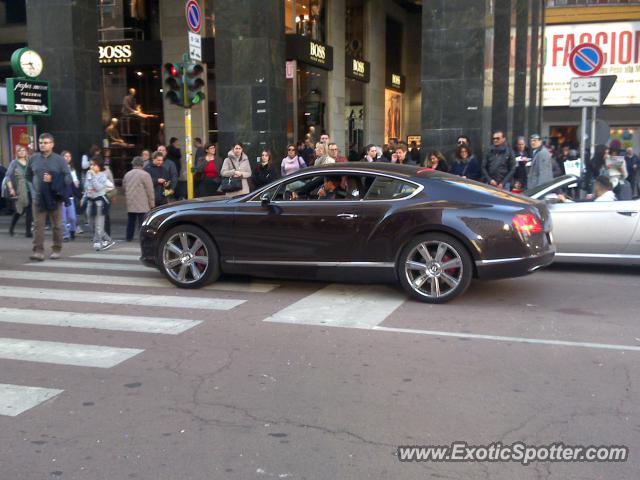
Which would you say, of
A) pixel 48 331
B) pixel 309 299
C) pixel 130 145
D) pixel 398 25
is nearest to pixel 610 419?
pixel 309 299

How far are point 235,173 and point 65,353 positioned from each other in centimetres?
753

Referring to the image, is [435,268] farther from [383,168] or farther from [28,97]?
[28,97]

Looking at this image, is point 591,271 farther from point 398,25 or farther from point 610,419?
point 398,25

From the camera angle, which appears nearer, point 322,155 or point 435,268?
point 435,268

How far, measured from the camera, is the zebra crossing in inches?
219

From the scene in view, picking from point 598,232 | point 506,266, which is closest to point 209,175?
point 598,232

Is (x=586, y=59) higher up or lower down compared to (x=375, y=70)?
lower down

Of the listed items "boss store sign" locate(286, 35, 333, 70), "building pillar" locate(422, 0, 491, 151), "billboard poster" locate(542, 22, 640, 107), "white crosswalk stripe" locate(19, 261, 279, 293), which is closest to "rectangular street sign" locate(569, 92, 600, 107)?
"building pillar" locate(422, 0, 491, 151)

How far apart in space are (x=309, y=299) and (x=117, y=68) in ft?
63.7

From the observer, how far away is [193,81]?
12.5 metres

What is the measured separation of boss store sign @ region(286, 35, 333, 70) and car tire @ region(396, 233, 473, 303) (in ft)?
54.5

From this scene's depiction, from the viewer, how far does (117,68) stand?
24359 mm

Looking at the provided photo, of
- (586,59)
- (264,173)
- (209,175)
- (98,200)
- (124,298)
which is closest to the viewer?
(124,298)

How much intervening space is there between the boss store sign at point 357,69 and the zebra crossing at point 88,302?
1971 cm
